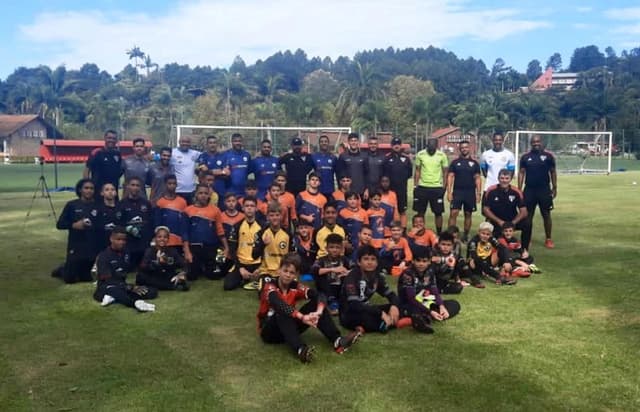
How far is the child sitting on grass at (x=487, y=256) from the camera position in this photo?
28.2ft

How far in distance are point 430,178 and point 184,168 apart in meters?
4.46

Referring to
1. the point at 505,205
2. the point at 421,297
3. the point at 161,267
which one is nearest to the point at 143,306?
the point at 161,267

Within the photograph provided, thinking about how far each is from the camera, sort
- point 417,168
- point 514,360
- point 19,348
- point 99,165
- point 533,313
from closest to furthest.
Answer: point 514,360 → point 19,348 → point 533,313 → point 99,165 → point 417,168

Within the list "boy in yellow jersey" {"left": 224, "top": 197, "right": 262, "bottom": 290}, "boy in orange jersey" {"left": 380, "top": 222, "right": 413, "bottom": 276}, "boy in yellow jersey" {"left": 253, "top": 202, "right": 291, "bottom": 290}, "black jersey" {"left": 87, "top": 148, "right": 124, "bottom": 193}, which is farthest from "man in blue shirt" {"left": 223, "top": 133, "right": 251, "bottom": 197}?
"boy in orange jersey" {"left": 380, "top": 222, "right": 413, "bottom": 276}

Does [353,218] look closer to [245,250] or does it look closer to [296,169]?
[245,250]

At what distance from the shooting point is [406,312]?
6.57 meters

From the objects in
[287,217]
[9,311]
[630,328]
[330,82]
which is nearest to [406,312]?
[630,328]

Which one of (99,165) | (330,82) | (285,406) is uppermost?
(330,82)

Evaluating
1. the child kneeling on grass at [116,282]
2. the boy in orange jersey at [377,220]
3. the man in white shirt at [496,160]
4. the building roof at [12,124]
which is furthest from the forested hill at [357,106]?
the child kneeling on grass at [116,282]

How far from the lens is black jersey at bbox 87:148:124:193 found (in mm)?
10531

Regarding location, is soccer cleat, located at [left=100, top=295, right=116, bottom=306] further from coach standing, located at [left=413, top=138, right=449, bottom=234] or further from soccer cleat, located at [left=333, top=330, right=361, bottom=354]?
coach standing, located at [left=413, top=138, right=449, bottom=234]

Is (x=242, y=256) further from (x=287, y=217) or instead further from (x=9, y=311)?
(x=9, y=311)

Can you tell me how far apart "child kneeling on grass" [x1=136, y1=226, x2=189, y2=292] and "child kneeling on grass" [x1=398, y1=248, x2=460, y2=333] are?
3.07 metres

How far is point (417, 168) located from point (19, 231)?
8.49m
